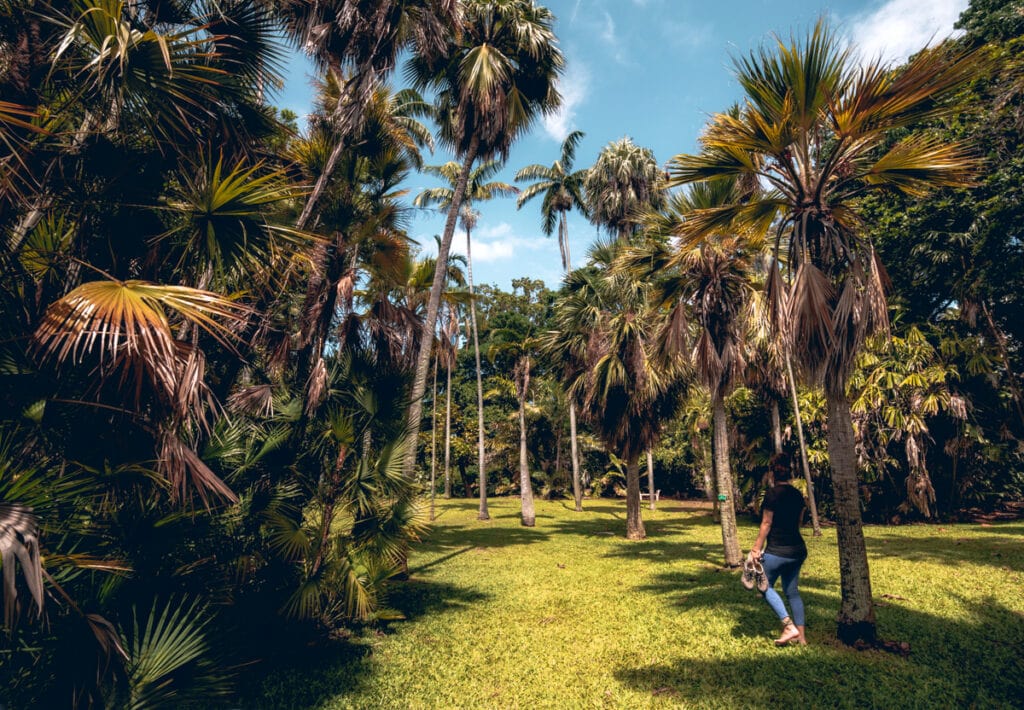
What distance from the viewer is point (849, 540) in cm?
546

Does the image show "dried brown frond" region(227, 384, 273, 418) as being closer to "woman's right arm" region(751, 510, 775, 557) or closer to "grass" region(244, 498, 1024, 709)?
"grass" region(244, 498, 1024, 709)

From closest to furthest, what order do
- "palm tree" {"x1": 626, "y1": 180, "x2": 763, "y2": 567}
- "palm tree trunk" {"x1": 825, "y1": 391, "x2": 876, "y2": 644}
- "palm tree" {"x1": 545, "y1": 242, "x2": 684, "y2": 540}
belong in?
1. "palm tree trunk" {"x1": 825, "y1": 391, "x2": 876, "y2": 644}
2. "palm tree" {"x1": 626, "y1": 180, "x2": 763, "y2": 567}
3. "palm tree" {"x1": 545, "y1": 242, "x2": 684, "y2": 540}

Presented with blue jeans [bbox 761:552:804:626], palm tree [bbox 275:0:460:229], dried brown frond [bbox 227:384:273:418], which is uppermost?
palm tree [bbox 275:0:460:229]

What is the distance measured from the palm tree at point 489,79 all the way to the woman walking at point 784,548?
7435 millimetres

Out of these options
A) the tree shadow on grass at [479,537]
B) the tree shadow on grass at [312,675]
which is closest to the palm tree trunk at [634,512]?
the tree shadow on grass at [479,537]

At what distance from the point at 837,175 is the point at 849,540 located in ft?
13.9

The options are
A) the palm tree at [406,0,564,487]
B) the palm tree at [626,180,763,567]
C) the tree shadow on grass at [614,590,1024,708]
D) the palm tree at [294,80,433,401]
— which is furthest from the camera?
the palm tree at [406,0,564,487]

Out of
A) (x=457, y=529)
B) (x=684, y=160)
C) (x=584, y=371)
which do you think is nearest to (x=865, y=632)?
(x=684, y=160)

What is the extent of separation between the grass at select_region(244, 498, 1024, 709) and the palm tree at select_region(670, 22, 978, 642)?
3.40ft

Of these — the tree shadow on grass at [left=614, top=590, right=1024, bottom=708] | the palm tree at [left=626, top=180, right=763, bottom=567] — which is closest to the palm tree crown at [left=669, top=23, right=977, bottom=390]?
the tree shadow on grass at [left=614, top=590, right=1024, bottom=708]

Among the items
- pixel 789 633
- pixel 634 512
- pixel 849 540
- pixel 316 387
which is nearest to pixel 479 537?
pixel 634 512

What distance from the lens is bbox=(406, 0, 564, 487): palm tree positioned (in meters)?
11.6

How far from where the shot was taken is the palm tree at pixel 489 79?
11.6 metres

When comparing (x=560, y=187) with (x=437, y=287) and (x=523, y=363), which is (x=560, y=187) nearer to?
(x=523, y=363)
